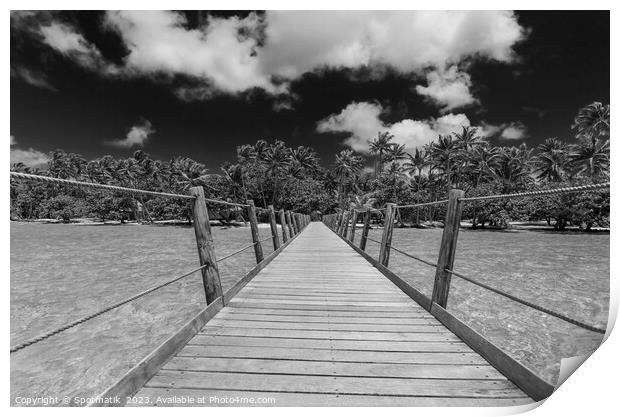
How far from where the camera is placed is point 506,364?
2.12m

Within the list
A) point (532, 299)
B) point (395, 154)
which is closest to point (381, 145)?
point (395, 154)

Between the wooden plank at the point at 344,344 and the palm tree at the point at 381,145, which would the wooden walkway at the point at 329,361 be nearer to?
the wooden plank at the point at 344,344

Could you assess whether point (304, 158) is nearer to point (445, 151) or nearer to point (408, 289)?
point (445, 151)

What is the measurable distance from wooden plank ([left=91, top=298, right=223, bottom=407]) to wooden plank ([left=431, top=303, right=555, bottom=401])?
214cm

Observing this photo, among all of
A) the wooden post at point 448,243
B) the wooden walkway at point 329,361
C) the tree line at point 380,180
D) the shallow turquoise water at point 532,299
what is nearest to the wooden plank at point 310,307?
the wooden walkway at point 329,361

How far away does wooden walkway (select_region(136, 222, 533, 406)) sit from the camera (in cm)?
195

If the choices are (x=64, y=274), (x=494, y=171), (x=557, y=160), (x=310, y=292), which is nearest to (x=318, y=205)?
(x=494, y=171)

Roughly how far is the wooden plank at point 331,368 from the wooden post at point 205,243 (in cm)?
102

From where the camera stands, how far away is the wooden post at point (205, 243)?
3105 millimetres

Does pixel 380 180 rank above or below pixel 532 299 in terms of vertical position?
above

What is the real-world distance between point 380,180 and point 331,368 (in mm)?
42860
